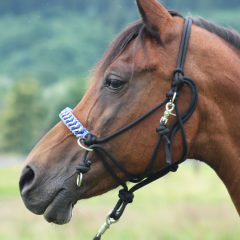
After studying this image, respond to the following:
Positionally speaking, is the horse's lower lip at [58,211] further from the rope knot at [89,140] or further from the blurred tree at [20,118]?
the blurred tree at [20,118]

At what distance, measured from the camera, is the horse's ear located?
2.50 m

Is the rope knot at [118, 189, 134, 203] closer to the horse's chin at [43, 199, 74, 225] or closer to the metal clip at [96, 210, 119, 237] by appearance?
the metal clip at [96, 210, 119, 237]

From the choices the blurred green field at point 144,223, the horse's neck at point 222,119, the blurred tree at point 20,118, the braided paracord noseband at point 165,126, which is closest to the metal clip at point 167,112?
the braided paracord noseband at point 165,126

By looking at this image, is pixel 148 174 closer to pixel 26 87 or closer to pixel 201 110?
pixel 201 110

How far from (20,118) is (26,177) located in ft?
169

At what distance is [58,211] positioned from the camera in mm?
2498

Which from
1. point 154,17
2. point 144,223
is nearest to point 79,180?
point 154,17

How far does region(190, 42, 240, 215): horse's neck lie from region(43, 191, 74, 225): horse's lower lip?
1.24m

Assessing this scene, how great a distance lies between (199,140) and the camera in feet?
8.57

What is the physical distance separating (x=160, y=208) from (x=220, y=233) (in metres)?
2.83

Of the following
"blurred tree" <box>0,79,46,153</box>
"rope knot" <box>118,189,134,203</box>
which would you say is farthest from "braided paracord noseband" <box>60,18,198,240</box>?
"blurred tree" <box>0,79,46,153</box>

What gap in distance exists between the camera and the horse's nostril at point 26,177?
99.4 inches

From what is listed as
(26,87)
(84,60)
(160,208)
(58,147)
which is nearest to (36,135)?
(26,87)

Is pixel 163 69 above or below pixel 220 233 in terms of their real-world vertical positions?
above
